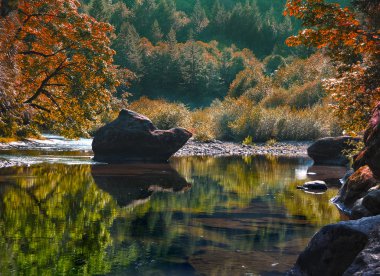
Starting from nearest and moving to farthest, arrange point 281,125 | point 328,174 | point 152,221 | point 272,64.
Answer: point 152,221 → point 328,174 → point 281,125 → point 272,64

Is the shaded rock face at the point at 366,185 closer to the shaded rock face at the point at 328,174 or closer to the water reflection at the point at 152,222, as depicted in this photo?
the water reflection at the point at 152,222

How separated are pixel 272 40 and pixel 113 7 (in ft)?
131

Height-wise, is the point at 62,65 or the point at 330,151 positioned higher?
the point at 62,65

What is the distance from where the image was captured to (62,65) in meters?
24.8

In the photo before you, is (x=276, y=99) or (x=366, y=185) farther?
(x=276, y=99)

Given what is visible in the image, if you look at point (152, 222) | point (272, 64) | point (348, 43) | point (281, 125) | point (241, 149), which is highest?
point (272, 64)

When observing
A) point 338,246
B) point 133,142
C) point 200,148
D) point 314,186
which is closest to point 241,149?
point 200,148

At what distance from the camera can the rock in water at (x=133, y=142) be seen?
24.7m

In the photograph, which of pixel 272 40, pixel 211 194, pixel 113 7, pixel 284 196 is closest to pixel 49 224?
pixel 211 194

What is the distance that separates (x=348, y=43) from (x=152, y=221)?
6224 millimetres

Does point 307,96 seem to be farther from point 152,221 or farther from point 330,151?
point 152,221

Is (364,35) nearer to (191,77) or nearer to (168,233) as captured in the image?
(168,233)

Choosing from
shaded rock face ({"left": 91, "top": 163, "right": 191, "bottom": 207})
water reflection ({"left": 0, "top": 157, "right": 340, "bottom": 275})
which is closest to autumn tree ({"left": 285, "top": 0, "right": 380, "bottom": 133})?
water reflection ({"left": 0, "top": 157, "right": 340, "bottom": 275})

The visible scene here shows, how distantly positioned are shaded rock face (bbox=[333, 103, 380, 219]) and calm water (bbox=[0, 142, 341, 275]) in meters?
0.45
